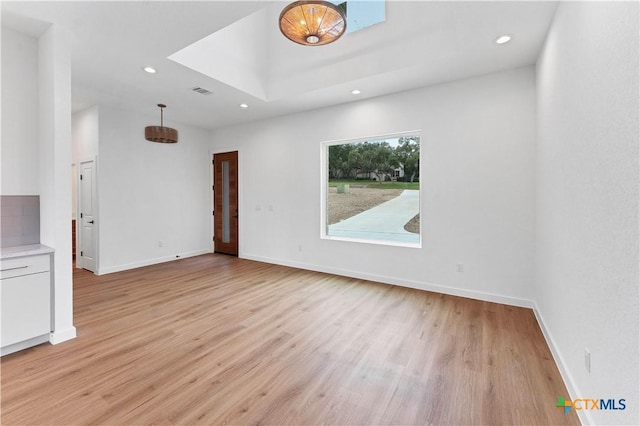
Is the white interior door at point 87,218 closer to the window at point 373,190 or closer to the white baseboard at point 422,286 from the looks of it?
the white baseboard at point 422,286

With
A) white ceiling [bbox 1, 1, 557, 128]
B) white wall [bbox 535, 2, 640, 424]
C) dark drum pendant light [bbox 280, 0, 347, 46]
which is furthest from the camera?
white ceiling [bbox 1, 1, 557, 128]

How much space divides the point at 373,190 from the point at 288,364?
10.8 feet

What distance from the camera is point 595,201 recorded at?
5.26ft

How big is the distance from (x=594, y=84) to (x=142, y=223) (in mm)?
6635

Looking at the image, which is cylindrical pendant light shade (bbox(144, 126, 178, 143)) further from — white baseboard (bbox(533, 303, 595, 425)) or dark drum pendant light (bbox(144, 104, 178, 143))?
white baseboard (bbox(533, 303, 595, 425))

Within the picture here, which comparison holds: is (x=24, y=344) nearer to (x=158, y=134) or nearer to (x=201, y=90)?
(x=158, y=134)

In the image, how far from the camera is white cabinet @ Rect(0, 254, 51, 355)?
93.9 inches

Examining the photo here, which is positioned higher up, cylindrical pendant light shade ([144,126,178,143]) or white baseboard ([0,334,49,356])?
cylindrical pendant light shade ([144,126,178,143])

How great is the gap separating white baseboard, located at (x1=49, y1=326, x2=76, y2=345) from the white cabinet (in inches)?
2.2

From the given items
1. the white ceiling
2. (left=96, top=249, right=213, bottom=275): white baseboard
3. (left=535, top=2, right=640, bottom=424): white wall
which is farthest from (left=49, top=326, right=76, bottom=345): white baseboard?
(left=535, top=2, right=640, bottom=424): white wall

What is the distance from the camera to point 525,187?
3475 mm

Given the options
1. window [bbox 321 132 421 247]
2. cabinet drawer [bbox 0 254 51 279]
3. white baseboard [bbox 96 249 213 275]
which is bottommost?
white baseboard [bbox 96 249 213 275]

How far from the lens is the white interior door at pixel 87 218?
5081 millimetres

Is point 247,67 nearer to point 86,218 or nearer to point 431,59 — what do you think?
point 431,59
